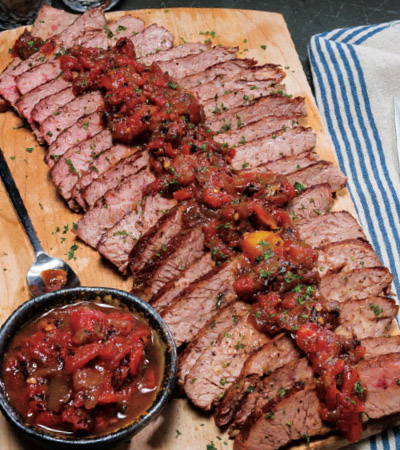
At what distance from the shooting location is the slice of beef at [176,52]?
756 cm

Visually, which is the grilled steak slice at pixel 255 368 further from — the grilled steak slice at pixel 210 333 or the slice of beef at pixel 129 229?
the slice of beef at pixel 129 229

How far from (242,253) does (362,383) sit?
158 cm

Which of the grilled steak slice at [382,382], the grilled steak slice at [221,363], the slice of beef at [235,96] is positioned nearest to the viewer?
the grilled steak slice at [382,382]

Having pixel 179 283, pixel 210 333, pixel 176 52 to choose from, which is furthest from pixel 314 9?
pixel 210 333

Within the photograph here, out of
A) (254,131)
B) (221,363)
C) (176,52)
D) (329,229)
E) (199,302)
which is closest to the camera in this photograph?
(221,363)

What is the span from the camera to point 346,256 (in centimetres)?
609

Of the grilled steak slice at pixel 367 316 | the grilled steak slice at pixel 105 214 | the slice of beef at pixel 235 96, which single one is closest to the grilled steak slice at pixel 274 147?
the slice of beef at pixel 235 96

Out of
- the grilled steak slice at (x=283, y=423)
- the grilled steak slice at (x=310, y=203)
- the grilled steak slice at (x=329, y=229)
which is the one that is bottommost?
the grilled steak slice at (x=283, y=423)

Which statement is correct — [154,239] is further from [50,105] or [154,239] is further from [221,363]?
[50,105]

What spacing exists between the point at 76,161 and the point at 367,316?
3420 mm

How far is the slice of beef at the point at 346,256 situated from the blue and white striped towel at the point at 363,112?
1455mm

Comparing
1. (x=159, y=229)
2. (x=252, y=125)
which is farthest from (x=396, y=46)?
(x=159, y=229)

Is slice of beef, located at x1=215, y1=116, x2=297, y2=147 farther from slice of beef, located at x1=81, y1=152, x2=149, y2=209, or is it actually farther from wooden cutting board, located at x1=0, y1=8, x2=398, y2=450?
slice of beef, located at x1=81, y1=152, x2=149, y2=209

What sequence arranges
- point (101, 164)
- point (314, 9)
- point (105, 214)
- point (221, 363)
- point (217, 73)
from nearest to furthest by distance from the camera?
point (221, 363) < point (105, 214) < point (101, 164) < point (217, 73) < point (314, 9)
